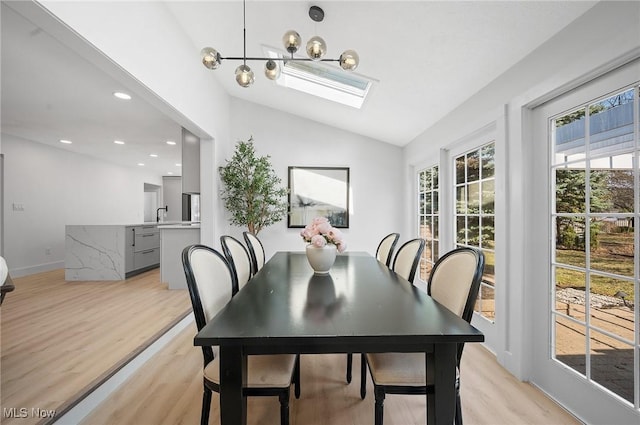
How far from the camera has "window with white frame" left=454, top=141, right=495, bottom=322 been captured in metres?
2.43

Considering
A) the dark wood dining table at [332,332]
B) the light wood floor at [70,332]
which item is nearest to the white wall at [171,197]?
the light wood floor at [70,332]

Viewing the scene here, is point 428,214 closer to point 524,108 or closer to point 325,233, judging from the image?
point 524,108

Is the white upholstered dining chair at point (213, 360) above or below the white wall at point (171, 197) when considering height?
below

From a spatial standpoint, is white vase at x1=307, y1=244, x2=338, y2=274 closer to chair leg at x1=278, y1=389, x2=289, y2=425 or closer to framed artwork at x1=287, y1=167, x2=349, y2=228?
chair leg at x1=278, y1=389, x2=289, y2=425

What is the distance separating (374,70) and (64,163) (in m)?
6.70

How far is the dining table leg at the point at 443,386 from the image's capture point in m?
0.95

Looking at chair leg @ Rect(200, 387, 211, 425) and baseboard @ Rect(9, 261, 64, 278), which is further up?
chair leg @ Rect(200, 387, 211, 425)

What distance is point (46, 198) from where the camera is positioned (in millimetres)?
5535

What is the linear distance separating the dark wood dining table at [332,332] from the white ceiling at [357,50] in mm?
1792

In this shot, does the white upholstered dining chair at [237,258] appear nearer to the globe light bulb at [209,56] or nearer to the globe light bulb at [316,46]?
the globe light bulb at [209,56]

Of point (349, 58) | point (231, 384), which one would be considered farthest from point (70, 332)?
point (349, 58)

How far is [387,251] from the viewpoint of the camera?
2.54 m

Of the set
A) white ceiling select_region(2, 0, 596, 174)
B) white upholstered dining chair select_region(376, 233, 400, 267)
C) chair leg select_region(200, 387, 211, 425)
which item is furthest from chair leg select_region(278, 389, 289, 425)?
white ceiling select_region(2, 0, 596, 174)

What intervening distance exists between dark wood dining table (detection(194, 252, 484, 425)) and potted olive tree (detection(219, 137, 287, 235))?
2.91 m
